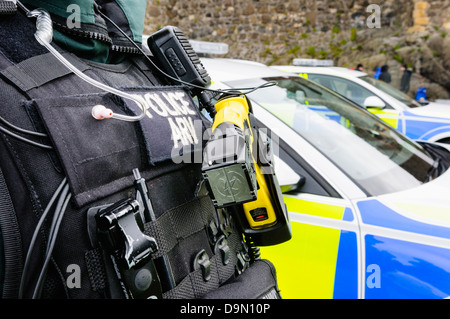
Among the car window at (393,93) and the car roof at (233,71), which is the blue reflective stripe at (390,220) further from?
the car window at (393,93)

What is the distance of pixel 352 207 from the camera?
1.76 metres

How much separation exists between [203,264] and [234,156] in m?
0.31

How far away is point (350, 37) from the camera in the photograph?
11.7 meters

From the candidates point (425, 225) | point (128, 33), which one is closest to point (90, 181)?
point (128, 33)

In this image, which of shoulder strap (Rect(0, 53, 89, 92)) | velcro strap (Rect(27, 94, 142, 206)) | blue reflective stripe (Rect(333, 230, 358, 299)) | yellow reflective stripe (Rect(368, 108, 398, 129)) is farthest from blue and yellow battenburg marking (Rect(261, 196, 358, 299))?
yellow reflective stripe (Rect(368, 108, 398, 129))

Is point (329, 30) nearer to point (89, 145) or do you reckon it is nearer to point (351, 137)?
point (351, 137)

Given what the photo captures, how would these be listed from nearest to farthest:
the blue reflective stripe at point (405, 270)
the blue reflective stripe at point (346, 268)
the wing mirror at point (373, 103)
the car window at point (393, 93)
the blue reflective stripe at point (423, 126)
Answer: the blue reflective stripe at point (405, 270) < the blue reflective stripe at point (346, 268) < the blue reflective stripe at point (423, 126) < the wing mirror at point (373, 103) < the car window at point (393, 93)

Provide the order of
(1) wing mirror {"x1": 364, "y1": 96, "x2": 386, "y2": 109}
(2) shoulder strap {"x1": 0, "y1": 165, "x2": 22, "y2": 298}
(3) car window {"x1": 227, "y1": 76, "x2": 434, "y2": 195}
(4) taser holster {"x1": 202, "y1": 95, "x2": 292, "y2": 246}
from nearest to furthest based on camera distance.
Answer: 1. (2) shoulder strap {"x1": 0, "y1": 165, "x2": 22, "y2": 298}
2. (4) taser holster {"x1": 202, "y1": 95, "x2": 292, "y2": 246}
3. (3) car window {"x1": 227, "y1": 76, "x2": 434, "y2": 195}
4. (1) wing mirror {"x1": 364, "y1": 96, "x2": 386, "y2": 109}

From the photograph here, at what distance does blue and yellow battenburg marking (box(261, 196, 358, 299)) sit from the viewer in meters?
1.69

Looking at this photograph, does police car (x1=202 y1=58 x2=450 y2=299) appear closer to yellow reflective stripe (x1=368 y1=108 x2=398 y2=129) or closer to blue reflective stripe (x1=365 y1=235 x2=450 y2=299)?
blue reflective stripe (x1=365 y1=235 x2=450 y2=299)

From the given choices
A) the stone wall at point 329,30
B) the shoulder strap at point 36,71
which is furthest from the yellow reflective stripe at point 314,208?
the stone wall at point 329,30

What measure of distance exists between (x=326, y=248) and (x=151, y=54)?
3.65ft

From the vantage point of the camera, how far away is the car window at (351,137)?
1.98 meters

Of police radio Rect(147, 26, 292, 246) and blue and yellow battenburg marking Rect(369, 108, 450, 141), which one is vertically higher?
police radio Rect(147, 26, 292, 246)
